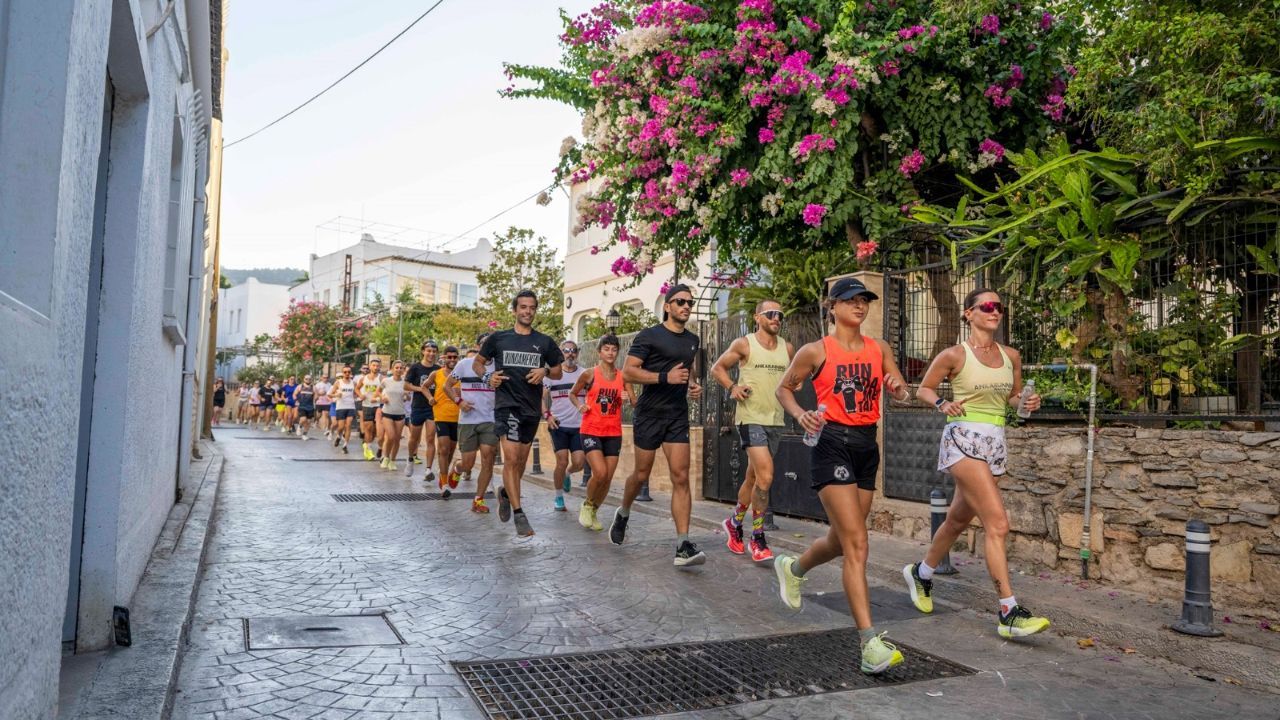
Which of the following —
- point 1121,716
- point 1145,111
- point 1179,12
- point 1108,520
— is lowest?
point 1121,716

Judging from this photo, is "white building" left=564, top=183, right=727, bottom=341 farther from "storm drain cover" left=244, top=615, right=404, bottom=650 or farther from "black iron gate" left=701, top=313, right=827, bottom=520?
"storm drain cover" left=244, top=615, right=404, bottom=650


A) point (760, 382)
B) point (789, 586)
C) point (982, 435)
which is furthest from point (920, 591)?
point (760, 382)

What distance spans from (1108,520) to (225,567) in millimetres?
6571

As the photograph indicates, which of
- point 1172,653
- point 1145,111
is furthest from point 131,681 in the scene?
point 1145,111

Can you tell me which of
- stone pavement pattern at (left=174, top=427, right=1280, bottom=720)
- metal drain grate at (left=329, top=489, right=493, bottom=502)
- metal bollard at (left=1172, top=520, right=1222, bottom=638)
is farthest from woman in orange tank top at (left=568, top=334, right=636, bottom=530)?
metal bollard at (left=1172, top=520, right=1222, bottom=638)

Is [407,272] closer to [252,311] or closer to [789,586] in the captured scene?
[252,311]

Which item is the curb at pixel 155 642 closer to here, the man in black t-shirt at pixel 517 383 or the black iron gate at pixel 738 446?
the man in black t-shirt at pixel 517 383

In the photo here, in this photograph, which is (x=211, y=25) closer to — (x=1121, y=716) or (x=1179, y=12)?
(x=1179, y=12)

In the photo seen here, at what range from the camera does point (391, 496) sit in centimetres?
1180

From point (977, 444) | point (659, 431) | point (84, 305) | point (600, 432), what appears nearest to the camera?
point (84, 305)

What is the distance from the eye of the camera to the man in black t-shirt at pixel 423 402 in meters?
13.6

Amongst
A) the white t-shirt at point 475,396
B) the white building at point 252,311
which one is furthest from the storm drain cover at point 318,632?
the white building at point 252,311

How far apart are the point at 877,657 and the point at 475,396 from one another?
701cm

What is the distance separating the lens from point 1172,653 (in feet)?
→ 16.9
